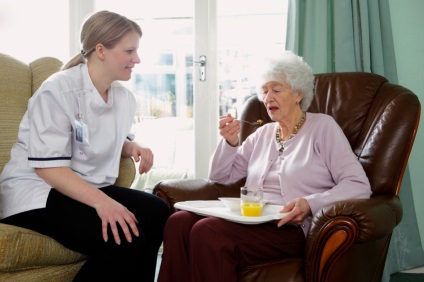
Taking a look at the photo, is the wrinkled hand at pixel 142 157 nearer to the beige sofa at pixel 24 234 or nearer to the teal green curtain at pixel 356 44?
the beige sofa at pixel 24 234

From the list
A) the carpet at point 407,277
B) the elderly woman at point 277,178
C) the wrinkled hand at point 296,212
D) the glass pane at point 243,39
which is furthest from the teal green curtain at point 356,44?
the wrinkled hand at point 296,212

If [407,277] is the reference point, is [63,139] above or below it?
above

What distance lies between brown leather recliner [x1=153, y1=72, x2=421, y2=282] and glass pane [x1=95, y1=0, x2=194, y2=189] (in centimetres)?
97

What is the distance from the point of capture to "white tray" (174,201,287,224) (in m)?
1.68

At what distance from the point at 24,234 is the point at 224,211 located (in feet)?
2.17

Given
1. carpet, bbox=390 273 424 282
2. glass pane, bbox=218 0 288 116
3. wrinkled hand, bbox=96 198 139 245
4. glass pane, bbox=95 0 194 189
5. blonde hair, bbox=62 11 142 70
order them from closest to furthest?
wrinkled hand, bbox=96 198 139 245 < blonde hair, bbox=62 11 142 70 < carpet, bbox=390 273 424 282 < glass pane, bbox=218 0 288 116 < glass pane, bbox=95 0 194 189

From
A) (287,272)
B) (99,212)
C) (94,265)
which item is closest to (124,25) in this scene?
(99,212)

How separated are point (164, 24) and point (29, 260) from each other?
2087 mm

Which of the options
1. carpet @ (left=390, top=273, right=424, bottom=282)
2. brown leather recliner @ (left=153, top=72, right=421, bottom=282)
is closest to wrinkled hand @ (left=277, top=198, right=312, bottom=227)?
brown leather recliner @ (left=153, top=72, right=421, bottom=282)

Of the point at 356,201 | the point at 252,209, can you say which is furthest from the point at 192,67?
the point at 356,201

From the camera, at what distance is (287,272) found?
1.70m

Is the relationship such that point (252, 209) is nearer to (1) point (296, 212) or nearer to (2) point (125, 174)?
(1) point (296, 212)

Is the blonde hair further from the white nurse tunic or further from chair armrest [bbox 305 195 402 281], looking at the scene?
chair armrest [bbox 305 195 402 281]

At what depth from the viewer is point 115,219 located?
66.1 inches
